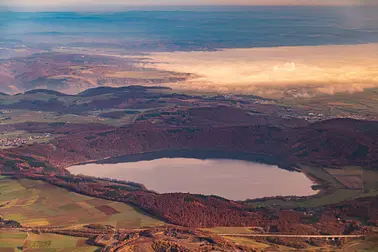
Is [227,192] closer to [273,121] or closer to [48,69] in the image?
[273,121]

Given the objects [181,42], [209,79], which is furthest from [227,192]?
[181,42]

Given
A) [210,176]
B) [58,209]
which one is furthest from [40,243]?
[210,176]

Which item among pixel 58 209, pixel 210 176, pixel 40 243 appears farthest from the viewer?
pixel 210 176

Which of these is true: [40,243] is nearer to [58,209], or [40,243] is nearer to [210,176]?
[58,209]

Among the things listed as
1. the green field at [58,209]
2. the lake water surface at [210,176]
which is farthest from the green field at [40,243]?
the lake water surface at [210,176]

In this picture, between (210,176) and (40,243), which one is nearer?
(40,243)

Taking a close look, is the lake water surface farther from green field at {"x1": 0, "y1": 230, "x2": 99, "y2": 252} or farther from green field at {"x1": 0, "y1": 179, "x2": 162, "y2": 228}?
green field at {"x1": 0, "y1": 230, "x2": 99, "y2": 252}
